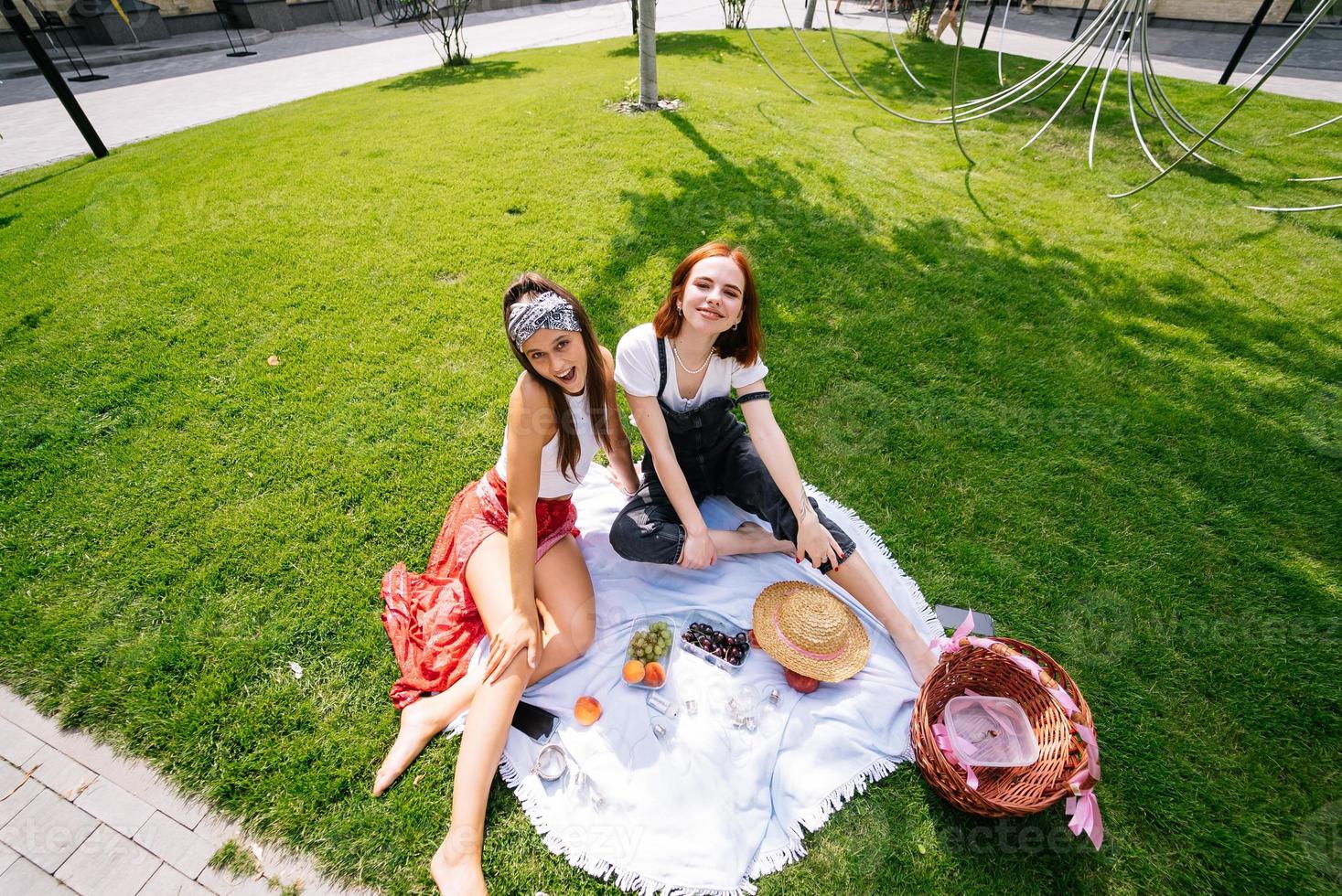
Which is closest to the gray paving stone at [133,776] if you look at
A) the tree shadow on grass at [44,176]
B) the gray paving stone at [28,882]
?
the gray paving stone at [28,882]

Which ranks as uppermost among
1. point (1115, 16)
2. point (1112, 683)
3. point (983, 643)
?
point (1115, 16)

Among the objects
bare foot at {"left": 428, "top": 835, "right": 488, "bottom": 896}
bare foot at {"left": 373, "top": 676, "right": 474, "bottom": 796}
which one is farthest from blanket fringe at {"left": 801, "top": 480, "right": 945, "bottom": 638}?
bare foot at {"left": 428, "top": 835, "right": 488, "bottom": 896}

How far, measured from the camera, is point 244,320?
4719 mm

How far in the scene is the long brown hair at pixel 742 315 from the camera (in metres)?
2.46

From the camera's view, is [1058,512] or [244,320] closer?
[1058,512]

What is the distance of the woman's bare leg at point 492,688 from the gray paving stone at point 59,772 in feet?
5.02

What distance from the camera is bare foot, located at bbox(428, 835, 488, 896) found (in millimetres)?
2028

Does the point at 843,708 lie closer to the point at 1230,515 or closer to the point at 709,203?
the point at 1230,515

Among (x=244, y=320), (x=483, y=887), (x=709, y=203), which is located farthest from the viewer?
(x=709, y=203)

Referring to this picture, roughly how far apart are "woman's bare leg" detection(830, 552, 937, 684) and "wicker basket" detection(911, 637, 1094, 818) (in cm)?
27

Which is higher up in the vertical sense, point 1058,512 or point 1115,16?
point 1115,16

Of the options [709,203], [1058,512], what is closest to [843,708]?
[1058,512]

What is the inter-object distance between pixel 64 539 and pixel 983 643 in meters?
4.92

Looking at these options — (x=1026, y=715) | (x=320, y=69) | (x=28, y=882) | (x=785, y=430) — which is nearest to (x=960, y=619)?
(x=1026, y=715)
